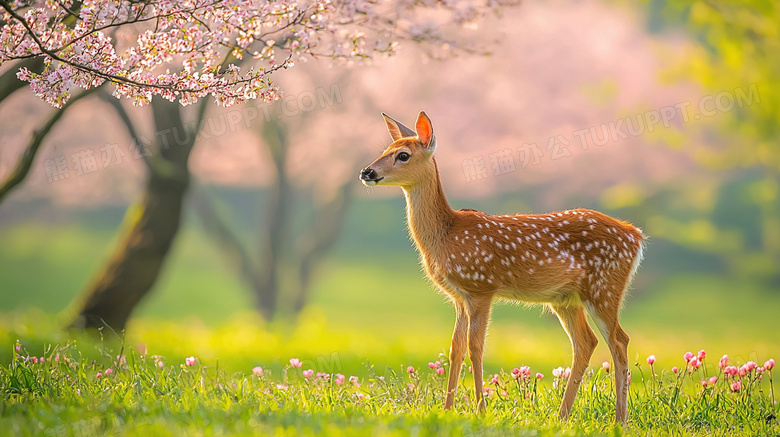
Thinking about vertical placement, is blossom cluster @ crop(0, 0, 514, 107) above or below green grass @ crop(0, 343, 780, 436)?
above

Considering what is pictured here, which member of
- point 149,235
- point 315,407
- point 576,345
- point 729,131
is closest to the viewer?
point 315,407

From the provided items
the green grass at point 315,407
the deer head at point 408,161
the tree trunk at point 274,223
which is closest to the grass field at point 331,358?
the green grass at point 315,407

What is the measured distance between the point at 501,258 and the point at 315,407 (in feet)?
6.25

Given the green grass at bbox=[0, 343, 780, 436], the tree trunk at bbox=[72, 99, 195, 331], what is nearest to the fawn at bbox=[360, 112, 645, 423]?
the green grass at bbox=[0, 343, 780, 436]

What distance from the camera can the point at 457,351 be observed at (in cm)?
636

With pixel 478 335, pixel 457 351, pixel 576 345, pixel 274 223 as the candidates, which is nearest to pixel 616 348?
pixel 576 345

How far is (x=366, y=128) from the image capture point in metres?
19.4

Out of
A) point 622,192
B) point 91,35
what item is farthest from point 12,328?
point 622,192

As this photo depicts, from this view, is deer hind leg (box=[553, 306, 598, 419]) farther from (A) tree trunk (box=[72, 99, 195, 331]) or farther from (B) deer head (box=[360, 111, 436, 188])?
(A) tree trunk (box=[72, 99, 195, 331])

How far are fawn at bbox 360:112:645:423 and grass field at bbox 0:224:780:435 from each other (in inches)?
20.9

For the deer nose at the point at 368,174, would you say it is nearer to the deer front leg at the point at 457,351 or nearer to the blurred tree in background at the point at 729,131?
the deer front leg at the point at 457,351

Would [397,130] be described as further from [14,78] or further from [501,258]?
[14,78]

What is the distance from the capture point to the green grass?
4852 millimetres

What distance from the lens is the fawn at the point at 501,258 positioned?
620 cm
